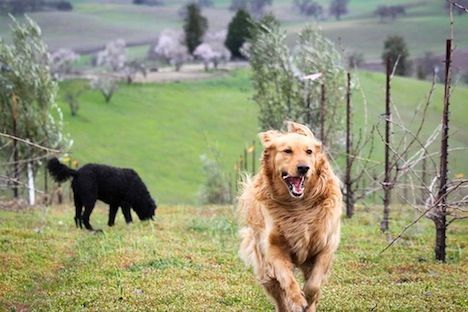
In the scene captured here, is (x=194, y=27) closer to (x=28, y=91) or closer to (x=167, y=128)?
(x=167, y=128)

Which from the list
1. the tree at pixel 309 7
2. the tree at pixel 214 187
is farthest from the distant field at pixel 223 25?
the tree at pixel 214 187

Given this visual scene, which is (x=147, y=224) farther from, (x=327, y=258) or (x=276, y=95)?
(x=276, y=95)

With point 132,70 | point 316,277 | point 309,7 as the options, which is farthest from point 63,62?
point 316,277

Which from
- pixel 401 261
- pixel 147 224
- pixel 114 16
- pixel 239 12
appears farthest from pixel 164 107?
pixel 114 16

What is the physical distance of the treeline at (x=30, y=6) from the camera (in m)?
148

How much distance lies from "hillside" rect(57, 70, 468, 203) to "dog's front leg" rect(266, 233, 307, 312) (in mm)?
48087

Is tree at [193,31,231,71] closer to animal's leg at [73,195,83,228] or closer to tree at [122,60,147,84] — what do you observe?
tree at [122,60,147,84]

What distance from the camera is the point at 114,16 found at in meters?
183

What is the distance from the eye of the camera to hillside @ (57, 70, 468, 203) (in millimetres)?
68500

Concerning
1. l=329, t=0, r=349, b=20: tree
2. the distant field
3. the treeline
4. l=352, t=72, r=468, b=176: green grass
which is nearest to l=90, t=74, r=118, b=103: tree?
the distant field

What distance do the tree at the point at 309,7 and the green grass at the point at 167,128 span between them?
89.3 m

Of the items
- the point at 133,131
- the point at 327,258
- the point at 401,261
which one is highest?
the point at 327,258

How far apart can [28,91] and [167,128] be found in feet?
132

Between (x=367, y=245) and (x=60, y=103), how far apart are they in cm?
7328
